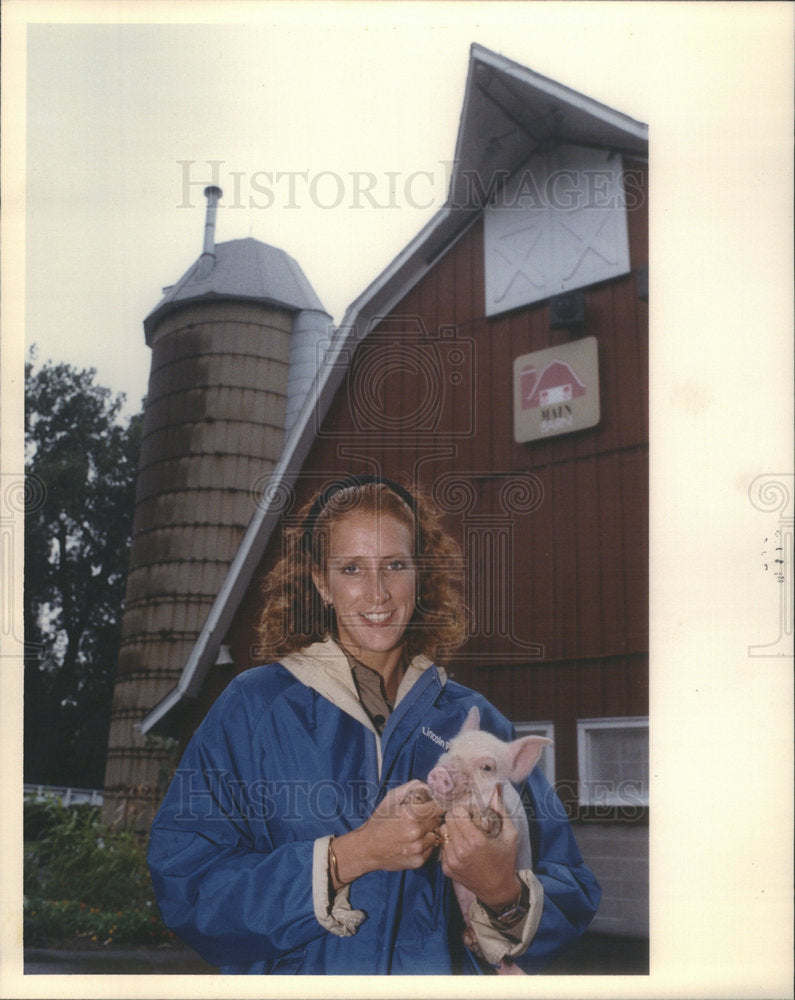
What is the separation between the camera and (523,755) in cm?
436

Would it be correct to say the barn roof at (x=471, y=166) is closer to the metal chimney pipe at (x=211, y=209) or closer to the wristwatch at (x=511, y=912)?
the metal chimney pipe at (x=211, y=209)

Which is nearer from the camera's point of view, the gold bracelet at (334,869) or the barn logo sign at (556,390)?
the gold bracelet at (334,869)

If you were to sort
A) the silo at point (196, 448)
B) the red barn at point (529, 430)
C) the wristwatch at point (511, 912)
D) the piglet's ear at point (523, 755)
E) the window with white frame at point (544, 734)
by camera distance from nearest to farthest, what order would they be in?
the wristwatch at point (511, 912)
the piglet's ear at point (523, 755)
the window with white frame at point (544, 734)
the red barn at point (529, 430)
the silo at point (196, 448)

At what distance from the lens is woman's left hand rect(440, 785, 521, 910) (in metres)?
4.09

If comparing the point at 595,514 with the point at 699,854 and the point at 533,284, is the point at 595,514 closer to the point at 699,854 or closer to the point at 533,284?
the point at 533,284

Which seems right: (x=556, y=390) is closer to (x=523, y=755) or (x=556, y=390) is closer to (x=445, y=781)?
(x=523, y=755)

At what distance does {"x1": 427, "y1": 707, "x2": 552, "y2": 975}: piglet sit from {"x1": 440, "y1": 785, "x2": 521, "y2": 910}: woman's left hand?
1.3 inches

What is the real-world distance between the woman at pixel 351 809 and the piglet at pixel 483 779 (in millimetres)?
40

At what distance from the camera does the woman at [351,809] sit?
4.07 meters

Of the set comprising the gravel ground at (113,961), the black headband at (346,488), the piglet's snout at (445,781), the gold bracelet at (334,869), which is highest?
the black headband at (346,488)

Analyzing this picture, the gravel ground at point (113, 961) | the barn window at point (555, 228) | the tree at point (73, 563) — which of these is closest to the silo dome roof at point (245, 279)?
the tree at point (73, 563)

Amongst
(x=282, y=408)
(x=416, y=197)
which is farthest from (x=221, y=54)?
(x=282, y=408)

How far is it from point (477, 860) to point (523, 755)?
19.0 inches

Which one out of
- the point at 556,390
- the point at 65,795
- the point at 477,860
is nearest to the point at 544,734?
the point at 477,860
